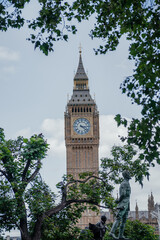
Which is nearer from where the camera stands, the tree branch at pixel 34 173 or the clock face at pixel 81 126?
the tree branch at pixel 34 173

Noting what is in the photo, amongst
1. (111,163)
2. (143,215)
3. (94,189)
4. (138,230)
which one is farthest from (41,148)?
(143,215)

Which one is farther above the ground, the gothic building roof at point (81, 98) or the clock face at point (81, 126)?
the gothic building roof at point (81, 98)

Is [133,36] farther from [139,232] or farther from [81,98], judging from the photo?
[81,98]

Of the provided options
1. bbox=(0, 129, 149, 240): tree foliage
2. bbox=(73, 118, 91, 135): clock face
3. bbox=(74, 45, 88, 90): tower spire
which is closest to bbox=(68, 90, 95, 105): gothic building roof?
bbox=(74, 45, 88, 90): tower spire

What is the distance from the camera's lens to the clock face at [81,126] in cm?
8006

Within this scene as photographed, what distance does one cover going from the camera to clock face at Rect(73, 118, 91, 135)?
80.1 metres

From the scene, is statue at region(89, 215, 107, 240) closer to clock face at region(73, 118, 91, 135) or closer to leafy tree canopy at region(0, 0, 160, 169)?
leafy tree canopy at region(0, 0, 160, 169)

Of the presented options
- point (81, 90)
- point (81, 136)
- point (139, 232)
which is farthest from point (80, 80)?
point (139, 232)

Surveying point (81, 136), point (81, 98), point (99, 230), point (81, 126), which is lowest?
point (99, 230)

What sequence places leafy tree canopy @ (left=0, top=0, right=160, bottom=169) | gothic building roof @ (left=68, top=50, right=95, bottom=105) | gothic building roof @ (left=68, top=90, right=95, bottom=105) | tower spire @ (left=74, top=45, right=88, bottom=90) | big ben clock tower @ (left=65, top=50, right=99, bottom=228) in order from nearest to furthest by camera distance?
1. leafy tree canopy @ (left=0, top=0, right=160, bottom=169)
2. big ben clock tower @ (left=65, top=50, right=99, bottom=228)
3. gothic building roof @ (left=68, top=90, right=95, bottom=105)
4. gothic building roof @ (left=68, top=50, right=95, bottom=105)
5. tower spire @ (left=74, top=45, right=88, bottom=90)

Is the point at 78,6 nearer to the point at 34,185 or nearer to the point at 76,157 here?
the point at 34,185

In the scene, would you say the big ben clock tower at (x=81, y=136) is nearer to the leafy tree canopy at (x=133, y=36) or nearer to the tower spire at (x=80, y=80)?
the tower spire at (x=80, y=80)

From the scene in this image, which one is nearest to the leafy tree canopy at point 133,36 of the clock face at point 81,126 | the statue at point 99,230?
the statue at point 99,230

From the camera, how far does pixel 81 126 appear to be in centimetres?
8038
